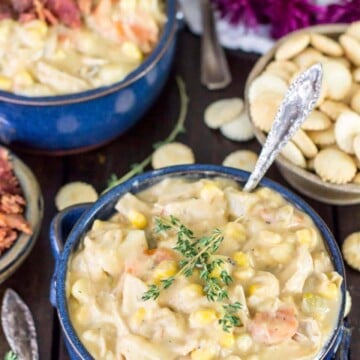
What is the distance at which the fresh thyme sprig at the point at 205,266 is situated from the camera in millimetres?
1375

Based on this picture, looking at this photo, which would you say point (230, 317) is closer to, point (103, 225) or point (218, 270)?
point (218, 270)

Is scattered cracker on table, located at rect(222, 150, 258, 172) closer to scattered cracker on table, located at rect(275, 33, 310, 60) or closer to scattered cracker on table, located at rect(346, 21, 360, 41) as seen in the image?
scattered cracker on table, located at rect(275, 33, 310, 60)

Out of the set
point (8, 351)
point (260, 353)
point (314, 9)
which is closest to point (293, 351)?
point (260, 353)

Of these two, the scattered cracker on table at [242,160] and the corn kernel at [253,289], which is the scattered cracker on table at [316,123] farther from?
the corn kernel at [253,289]

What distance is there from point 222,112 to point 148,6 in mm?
313

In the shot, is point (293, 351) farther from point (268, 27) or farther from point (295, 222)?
point (268, 27)

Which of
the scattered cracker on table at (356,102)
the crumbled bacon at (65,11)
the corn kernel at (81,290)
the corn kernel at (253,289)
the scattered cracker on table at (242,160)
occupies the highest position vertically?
the crumbled bacon at (65,11)

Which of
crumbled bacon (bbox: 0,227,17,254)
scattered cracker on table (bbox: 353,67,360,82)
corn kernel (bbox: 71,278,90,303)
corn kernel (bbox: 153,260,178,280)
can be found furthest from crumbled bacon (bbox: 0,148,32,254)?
scattered cracker on table (bbox: 353,67,360,82)

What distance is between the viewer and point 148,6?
195 centimetres

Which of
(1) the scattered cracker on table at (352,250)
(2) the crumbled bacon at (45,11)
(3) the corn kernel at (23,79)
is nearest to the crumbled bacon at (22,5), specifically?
(2) the crumbled bacon at (45,11)

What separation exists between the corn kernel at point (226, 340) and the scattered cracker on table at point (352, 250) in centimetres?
50

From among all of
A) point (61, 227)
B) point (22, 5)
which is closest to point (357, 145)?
point (61, 227)

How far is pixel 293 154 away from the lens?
68.7 inches

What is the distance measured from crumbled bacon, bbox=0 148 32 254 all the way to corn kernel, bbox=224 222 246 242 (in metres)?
0.42
